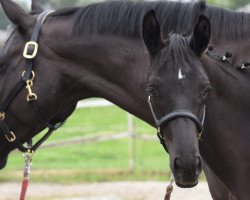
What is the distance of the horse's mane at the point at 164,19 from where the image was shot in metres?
4.17

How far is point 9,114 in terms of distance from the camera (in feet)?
14.6

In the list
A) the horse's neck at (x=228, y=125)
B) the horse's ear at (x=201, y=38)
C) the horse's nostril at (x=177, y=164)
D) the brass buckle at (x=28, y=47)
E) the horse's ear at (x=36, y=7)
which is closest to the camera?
the horse's nostril at (x=177, y=164)

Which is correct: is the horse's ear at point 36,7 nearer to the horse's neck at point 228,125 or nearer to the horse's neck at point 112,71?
the horse's neck at point 112,71

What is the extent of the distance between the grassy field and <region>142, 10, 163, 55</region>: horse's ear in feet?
20.0

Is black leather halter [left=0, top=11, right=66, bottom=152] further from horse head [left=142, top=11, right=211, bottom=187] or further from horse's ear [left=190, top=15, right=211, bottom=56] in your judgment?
horse's ear [left=190, top=15, right=211, bottom=56]

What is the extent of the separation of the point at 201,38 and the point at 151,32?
0.94 feet

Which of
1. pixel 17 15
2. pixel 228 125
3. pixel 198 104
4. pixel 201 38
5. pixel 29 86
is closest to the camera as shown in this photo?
pixel 198 104

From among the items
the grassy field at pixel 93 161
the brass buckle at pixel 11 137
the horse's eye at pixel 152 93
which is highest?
the horse's eye at pixel 152 93

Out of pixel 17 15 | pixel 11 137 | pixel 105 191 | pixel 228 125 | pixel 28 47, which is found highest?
pixel 17 15

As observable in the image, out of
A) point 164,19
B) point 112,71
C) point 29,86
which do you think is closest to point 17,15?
point 29,86

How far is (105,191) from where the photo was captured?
8.82 metres

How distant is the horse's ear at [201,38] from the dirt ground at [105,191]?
4.63 meters

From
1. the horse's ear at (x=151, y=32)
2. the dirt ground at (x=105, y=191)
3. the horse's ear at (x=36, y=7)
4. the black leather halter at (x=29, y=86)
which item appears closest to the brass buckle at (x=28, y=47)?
the black leather halter at (x=29, y=86)

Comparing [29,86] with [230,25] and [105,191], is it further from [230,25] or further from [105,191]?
[105,191]
